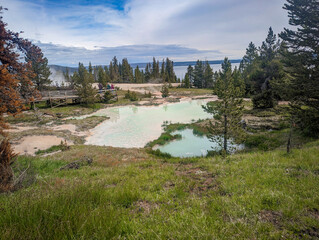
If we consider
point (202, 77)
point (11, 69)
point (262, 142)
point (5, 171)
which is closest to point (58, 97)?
point (11, 69)

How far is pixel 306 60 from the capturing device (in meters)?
12.8

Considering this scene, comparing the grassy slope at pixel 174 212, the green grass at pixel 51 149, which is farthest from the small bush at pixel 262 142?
the green grass at pixel 51 149

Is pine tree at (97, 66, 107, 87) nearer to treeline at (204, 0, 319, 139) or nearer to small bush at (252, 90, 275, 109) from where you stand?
small bush at (252, 90, 275, 109)

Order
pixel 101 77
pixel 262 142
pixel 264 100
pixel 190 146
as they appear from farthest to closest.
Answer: pixel 101 77 → pixel 264 100 → pixel 190 146 → pixel 262 142

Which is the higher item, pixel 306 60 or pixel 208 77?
pixel 208 77

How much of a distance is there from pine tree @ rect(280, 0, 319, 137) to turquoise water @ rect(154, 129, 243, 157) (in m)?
5.65

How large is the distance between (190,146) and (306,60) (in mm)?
11728

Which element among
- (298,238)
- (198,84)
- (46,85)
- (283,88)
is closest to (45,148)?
(298,238)

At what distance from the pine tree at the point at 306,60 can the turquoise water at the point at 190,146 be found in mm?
5648

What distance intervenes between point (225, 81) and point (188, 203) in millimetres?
10334

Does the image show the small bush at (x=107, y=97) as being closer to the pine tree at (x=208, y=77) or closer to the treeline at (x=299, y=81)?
the treeline at (x=299, y=81)

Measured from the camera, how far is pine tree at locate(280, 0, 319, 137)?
41.0 feet

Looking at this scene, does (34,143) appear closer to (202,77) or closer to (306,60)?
(306,60)

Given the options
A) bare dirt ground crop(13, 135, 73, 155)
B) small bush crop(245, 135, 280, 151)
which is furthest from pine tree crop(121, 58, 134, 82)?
small bush crop(245, 135, 280, 151)
